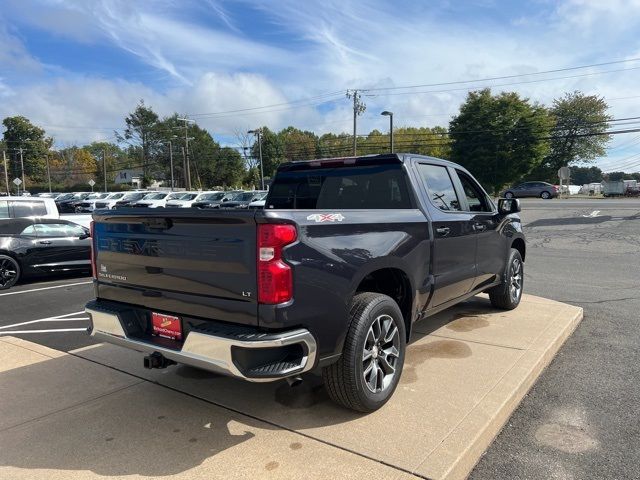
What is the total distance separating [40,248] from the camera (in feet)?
31.8

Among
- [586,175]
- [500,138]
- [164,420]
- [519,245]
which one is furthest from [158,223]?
[586,175]

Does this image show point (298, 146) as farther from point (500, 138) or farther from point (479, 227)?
point (479, 227)

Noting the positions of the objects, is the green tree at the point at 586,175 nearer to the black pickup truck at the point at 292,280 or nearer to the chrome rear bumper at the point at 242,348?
the black pickup truck at the point at 292,280

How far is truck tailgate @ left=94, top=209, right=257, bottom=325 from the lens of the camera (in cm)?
288

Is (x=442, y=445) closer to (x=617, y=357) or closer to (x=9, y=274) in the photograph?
(x=617, y=357)

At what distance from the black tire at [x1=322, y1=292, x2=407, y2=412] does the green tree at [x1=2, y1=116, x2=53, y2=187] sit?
10609cm

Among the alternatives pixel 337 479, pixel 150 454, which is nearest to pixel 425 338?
pixel 337 479

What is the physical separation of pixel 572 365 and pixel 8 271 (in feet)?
30.9

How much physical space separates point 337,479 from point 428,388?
4.51 ft

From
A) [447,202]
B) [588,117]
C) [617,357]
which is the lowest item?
[617,357]

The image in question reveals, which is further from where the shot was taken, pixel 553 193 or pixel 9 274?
pixel 553 193

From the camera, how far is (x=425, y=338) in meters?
5.12

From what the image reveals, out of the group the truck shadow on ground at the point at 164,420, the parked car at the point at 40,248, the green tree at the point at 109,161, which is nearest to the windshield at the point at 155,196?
the parked car at the point at 40,248

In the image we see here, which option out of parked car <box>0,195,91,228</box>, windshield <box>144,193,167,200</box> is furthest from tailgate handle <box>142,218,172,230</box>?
windshield <box>144,193,167,200</box>
